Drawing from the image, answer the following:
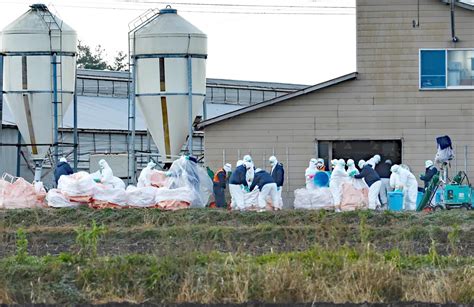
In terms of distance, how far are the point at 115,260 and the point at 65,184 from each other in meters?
16.0

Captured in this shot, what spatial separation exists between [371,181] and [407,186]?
144 centimetres

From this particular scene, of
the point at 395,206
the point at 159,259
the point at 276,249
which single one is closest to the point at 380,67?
the point at 395,206

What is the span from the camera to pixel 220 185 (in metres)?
35.1

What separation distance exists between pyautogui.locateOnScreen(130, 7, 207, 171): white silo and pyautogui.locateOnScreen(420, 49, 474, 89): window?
679 centimetres

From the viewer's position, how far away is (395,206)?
1347 inches

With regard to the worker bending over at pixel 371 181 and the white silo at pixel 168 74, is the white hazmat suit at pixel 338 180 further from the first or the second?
the white silo at pixel 168 74

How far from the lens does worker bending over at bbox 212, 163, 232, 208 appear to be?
3491 cm

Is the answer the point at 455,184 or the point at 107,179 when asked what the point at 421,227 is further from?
the point at 107,179

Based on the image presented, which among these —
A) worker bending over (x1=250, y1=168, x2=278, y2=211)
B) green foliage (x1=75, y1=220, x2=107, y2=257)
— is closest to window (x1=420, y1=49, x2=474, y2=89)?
worker bending over (x1=250, y1=168, x2=278, y2=211)

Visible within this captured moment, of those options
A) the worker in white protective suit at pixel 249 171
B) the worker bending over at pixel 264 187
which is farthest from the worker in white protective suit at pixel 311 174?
the worker bending over at pixel 264 187

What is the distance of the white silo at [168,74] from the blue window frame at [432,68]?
265 inches

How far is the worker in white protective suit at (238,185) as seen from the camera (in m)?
32.7

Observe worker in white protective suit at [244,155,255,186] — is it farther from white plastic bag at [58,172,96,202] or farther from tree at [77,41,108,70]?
tree at [77,41,108,70]

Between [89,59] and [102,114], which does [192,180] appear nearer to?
[102,114]
